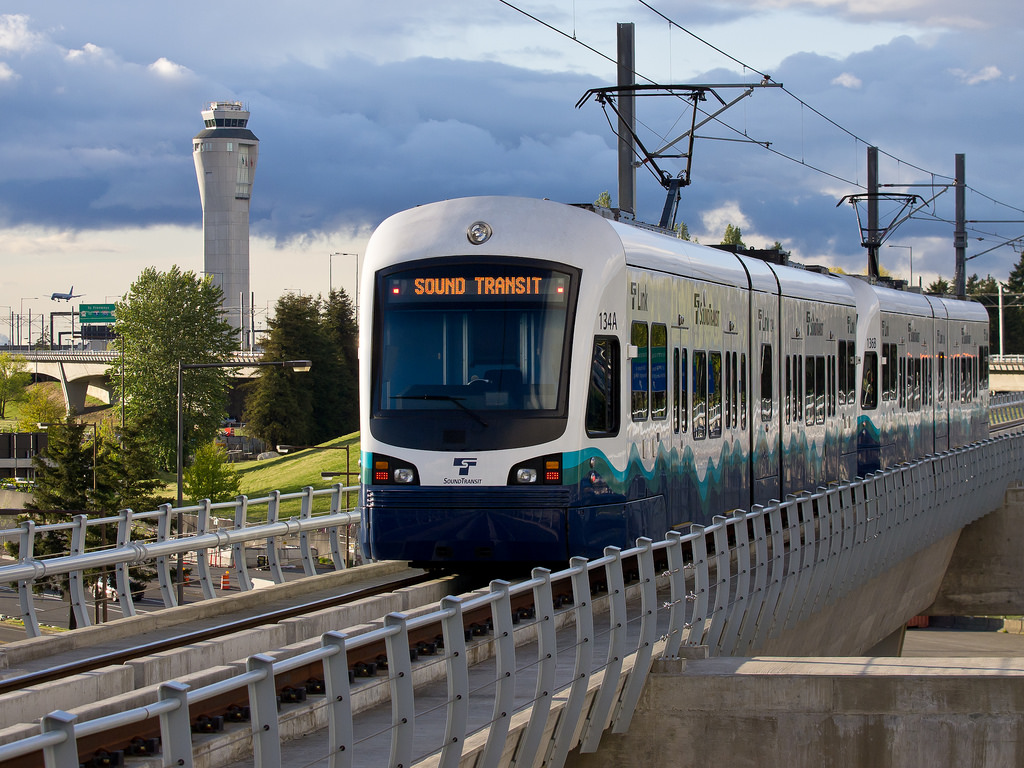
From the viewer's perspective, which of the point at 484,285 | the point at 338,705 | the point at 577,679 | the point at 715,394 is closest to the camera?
the point at 338,705

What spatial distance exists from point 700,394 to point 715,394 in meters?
0.72

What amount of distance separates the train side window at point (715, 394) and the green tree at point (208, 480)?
69.0m

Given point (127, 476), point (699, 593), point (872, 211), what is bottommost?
point (127, 476)

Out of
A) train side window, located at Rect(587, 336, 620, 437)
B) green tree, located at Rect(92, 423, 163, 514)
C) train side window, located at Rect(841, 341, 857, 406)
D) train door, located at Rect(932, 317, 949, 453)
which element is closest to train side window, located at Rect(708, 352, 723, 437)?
train side window, located at Rect(587, 336, 620, 437)

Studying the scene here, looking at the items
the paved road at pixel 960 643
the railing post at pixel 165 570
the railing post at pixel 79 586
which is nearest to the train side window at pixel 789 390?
the railing post at pixel 165 570

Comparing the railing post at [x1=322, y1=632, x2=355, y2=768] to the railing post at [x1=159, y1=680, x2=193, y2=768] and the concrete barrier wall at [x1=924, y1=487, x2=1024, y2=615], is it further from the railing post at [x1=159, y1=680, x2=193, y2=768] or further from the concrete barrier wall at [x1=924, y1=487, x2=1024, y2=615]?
the concrete barrier wall at [x1=924, y1=487, x2=1024, y2=615]

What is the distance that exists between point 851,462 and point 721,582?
532 inches

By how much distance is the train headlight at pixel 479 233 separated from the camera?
564 inches

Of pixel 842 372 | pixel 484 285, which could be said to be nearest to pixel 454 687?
pixel 484 285

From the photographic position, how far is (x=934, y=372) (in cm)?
3319

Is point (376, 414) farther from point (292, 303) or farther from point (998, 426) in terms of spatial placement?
point (292, 303)

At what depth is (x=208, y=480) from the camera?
8644 centimetres

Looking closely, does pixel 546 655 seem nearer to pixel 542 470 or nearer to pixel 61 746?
pixel 61 746

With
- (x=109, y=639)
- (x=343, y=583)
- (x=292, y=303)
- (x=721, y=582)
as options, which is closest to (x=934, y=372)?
(x=343, y=583)
